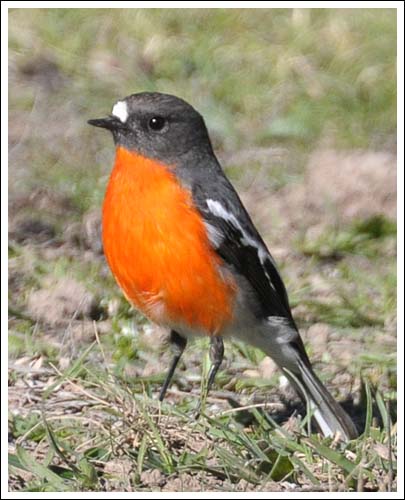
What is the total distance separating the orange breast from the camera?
654 cm

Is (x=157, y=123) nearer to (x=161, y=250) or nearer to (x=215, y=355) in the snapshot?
(x=161, y=250)

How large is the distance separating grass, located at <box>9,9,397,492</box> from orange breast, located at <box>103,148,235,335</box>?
0.52 m

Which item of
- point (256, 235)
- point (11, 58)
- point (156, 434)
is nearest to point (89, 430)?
point (156, 434)

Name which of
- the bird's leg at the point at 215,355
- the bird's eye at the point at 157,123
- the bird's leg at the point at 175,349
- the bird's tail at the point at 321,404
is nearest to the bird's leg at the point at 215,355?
the bird's leg at the point at 215,355

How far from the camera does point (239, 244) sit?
6973 millimetres

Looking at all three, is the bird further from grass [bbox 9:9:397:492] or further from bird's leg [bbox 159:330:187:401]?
grass [bbox 9:9:397:492]

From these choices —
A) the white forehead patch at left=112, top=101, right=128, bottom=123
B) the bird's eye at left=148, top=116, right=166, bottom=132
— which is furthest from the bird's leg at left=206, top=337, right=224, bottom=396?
the white forehead patch at left=112, top=101, right=128, bottom=123

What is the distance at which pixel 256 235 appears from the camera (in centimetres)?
716

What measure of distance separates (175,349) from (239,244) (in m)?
0.79

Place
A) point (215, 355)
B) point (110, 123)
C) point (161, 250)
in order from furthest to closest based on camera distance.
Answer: point (215, 355) < point (110, 123) < point (161, 250)

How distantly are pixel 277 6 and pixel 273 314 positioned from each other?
487cm

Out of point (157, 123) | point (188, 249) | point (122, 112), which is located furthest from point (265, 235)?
point (188, 249)

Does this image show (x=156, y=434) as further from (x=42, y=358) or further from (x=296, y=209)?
(x=296, y=209)

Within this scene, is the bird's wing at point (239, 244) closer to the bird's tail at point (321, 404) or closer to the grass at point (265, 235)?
the bird's tail at point (321, 404)
